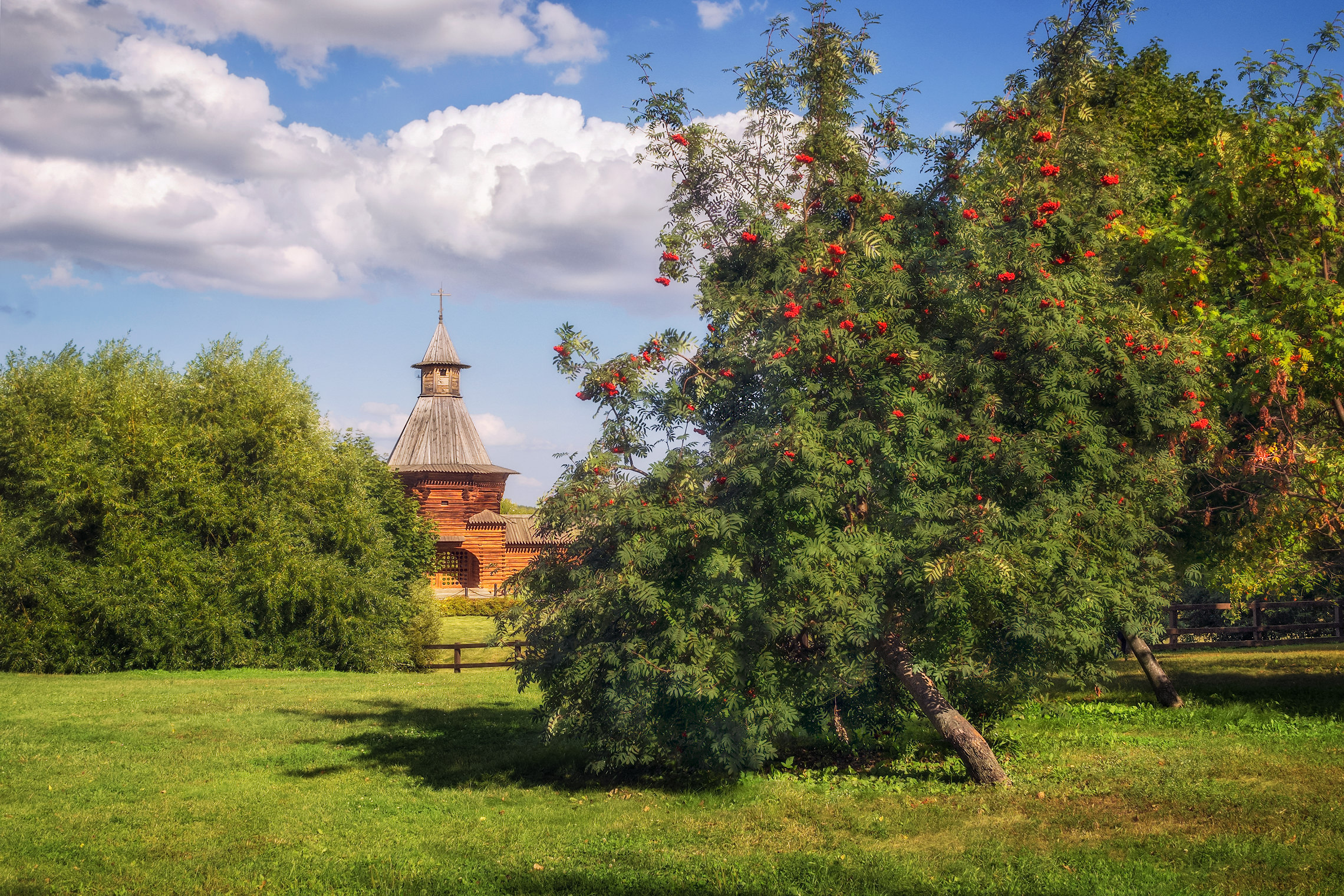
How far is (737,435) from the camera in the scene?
1084 centimetres

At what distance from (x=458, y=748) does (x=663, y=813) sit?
5527mm

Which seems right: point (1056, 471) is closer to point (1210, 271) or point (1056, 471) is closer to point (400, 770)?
point (1210, 271)

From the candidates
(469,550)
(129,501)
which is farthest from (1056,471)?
(469,550)

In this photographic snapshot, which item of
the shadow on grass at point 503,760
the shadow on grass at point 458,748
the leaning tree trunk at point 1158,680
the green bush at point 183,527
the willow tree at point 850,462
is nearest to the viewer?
the willow tree at point 850,462

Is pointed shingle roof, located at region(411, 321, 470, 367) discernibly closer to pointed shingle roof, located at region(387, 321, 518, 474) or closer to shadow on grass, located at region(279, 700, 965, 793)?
pointed shingle roof, located at region(387, 321, 518, 474)

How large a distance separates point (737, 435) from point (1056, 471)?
3.76m

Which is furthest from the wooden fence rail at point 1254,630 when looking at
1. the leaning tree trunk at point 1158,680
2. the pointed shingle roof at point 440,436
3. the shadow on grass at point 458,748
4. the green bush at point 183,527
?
the pointed shingle roof at point 440,436

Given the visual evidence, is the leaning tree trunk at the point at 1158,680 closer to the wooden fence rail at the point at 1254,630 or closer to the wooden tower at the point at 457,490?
the wooden fence rail at the point at 1254,630

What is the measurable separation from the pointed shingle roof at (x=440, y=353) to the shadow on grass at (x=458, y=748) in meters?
41.8

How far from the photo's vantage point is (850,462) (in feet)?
33.3

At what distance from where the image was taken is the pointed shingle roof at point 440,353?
59.5 meters

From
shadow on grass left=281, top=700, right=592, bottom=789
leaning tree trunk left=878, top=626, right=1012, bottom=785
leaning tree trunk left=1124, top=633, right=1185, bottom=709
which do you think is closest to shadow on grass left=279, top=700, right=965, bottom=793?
shadow on grass left=281, top=700, right=592, bottom=789

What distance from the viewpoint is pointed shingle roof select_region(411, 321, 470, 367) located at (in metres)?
59.5

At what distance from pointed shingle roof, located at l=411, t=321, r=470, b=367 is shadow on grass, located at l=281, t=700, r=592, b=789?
1647 inches
